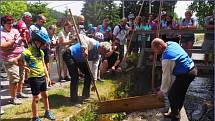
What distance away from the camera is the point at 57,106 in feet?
22.5

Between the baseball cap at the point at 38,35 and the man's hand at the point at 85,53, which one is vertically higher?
the baseball cap at the point at 38,35

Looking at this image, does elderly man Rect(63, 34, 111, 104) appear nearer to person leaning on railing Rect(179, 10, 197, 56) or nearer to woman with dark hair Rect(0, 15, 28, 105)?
woman with dark hair Rect(0, 15, 28, 105)

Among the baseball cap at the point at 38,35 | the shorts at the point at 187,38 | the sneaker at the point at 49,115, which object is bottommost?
the sneaker at the point at 49,115

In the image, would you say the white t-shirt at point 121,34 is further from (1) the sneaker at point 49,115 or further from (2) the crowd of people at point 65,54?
(1) the sneaker at point 49,115

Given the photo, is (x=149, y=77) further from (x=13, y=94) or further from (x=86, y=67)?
(x=13, y=94)

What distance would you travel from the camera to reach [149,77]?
12.0 metres

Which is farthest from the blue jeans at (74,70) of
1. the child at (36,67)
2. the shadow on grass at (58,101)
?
the child at (36,67)

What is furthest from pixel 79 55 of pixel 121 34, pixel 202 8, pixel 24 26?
pixel 202 8

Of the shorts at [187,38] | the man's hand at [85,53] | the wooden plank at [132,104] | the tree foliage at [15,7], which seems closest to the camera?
the man's hand at [85,53]

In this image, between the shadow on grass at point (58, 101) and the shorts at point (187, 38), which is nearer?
the shadow on grass at point (58, 101)

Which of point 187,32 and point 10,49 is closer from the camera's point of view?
point 10,49

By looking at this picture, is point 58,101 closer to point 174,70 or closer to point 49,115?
point 49,115

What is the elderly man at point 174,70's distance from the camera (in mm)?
5879

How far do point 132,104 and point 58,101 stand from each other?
1605 mm
